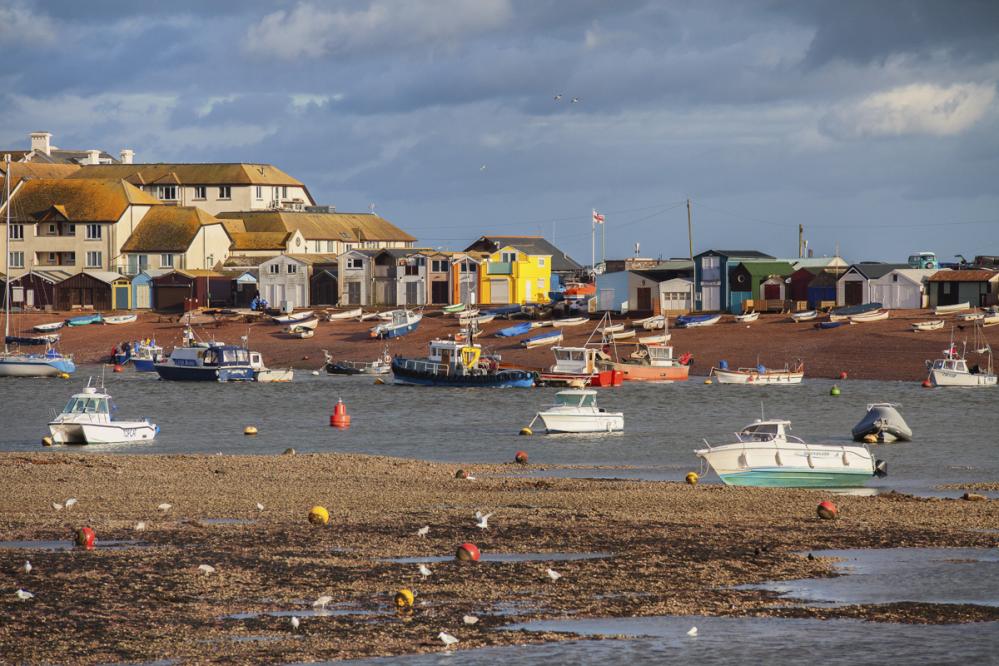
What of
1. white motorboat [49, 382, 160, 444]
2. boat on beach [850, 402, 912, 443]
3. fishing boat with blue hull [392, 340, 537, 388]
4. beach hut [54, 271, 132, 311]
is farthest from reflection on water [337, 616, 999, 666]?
beach hut [54, 271, 132, 311]

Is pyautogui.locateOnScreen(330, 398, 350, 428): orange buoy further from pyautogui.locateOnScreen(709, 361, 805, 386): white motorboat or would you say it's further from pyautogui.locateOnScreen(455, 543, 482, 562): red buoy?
pyautogui.locateOnScreen(455, 543, 482, 562): red buoy

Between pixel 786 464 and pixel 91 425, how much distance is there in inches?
977

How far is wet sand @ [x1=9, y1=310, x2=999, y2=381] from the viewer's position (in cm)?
8825

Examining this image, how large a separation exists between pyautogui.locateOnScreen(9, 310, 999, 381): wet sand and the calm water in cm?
657

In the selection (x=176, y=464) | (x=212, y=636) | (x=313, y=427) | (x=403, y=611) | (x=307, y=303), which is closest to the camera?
(x=212, y=636)

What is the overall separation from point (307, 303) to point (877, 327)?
53716 millimetres

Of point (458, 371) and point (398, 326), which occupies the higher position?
point (398, 326)

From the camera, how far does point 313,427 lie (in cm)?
5966

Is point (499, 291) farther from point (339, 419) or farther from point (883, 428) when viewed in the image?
point (883, 428)

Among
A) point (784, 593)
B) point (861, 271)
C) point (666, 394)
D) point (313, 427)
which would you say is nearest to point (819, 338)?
point (861, 271)

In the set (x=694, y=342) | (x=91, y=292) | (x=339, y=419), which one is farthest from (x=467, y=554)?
(x=91, y=292)

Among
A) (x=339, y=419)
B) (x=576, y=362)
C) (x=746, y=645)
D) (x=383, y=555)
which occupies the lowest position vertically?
(x=746, y=645)

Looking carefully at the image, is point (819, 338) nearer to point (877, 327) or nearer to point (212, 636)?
point (877, 327)

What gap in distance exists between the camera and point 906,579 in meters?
25.5
